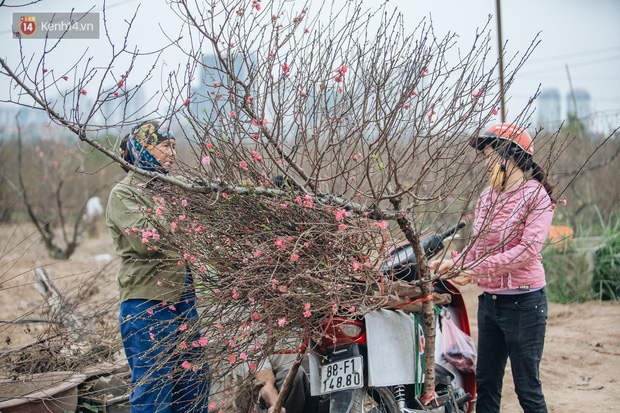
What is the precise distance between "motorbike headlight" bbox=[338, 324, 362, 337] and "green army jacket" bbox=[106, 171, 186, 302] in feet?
3.16

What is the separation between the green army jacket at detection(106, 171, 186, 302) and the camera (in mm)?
2982

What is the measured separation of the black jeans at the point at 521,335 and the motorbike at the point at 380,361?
42 centimetres

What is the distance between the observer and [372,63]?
2.55m

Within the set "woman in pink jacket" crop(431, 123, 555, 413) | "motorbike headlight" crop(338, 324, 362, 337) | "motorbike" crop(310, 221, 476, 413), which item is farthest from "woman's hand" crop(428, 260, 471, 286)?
"motorbike headlight" crop(338, 324, 362, 337)

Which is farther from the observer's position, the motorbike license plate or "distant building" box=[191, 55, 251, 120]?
the motorbike license plate

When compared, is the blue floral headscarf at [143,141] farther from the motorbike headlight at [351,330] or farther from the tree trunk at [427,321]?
the tree trunk at [427,321]

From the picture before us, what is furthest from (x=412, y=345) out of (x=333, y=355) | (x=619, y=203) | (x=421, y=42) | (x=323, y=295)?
(x=619, y=203)

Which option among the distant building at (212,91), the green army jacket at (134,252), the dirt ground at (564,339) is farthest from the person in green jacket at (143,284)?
the dirt ground at (564,339)

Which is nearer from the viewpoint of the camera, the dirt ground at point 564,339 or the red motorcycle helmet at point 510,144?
the red motorcycle helmet at point 510,144

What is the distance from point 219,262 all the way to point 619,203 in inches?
429

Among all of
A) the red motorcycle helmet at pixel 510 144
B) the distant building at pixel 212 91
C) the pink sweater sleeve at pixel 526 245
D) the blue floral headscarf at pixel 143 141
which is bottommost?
the pink sweater sleeve at pixel 526 245

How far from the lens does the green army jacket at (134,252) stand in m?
2.98

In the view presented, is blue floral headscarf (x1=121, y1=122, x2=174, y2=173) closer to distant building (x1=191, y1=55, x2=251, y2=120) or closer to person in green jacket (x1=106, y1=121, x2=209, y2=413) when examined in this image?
person in green jacket (x1=106, y1=121, x2=209, y2=413)

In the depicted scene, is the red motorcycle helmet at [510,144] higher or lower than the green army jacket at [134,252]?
higher
